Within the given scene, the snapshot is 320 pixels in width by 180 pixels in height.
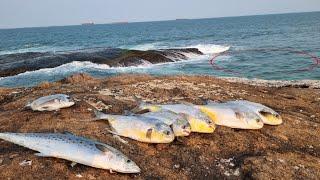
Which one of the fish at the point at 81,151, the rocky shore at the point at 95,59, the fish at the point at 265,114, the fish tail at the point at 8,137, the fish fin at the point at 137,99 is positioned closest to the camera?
the fish at the point at 81,151

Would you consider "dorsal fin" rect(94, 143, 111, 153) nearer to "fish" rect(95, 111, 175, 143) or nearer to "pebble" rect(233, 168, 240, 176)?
"fish" rect(95, 111, 175, 143)

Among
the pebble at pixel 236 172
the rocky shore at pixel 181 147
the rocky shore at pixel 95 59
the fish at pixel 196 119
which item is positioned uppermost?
the fish at pixel 196 119

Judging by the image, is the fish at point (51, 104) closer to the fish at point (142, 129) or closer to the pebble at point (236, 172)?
the fish at point (142, 129)

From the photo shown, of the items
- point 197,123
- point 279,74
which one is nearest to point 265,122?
point 197,123

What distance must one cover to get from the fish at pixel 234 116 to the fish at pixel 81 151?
2701mm

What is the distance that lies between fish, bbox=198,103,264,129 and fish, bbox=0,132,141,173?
270 centimetres

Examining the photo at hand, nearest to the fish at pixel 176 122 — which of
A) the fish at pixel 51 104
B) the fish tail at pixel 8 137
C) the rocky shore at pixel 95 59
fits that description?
the fish at pixel 51 104

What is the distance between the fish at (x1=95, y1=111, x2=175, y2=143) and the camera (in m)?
7.74

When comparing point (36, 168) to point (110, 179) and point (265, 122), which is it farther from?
point (265, 122)

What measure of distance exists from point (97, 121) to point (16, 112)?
226 cm

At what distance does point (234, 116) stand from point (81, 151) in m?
3.55

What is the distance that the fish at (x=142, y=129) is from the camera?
7742 mm

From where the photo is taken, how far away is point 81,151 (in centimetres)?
687

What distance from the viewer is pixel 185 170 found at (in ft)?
24.7
